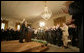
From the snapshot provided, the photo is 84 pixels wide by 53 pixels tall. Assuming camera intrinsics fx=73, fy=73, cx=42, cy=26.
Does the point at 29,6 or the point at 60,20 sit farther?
the point at 60,20

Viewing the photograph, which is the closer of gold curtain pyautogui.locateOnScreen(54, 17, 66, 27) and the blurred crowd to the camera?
the blurred crowd

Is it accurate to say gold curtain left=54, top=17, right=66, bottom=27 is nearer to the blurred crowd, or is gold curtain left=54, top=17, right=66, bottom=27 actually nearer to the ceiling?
the ceiling

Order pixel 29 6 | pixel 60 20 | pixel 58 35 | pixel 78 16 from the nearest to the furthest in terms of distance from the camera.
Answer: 1. pixel 78 16
2. pixel 58 35
3. pixel 29 6
4. pixel 60 20

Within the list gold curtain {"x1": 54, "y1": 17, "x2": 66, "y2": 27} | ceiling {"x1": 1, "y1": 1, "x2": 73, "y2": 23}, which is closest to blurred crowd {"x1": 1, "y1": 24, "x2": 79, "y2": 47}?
ceiling {"x1": 1, "y1": 1, "x2": 73, "y2": 23}

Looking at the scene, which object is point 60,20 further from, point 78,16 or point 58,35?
point 78,16

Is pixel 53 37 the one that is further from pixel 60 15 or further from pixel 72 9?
pixel 60 15

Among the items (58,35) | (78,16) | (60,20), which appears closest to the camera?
(78,16)

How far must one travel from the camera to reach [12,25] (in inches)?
397

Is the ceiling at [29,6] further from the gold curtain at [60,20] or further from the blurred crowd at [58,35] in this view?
the blurred crowd at [58,35]

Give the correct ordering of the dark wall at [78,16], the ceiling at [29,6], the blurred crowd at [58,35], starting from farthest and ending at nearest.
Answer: the ceiling at [29,6] < the blurred crowd at [58,35] < the dark wall at [78,16]

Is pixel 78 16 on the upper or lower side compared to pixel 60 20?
lower

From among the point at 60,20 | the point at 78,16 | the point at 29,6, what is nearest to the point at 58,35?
the point at 78,16

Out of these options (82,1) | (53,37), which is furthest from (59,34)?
(82,1)

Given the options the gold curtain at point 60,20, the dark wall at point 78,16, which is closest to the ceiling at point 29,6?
the gold curtain at point 60,20
